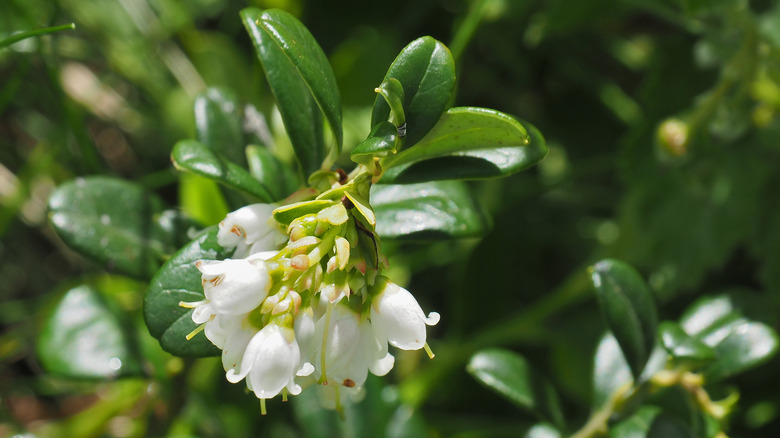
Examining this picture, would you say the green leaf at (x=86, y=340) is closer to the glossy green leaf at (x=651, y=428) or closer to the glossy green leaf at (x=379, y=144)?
the glossy green leaf at (x=379, y=144)

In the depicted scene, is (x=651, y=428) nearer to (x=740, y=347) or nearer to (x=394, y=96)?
(x=740, y=347)

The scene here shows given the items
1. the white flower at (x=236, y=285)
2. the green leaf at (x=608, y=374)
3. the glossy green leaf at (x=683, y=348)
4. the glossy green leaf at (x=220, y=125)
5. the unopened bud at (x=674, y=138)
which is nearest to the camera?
the white flower at (x=236, y=285)

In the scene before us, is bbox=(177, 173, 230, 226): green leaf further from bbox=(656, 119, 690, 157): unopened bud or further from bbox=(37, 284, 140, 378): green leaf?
bbox=(656, 119, 690, 157): unopened bud

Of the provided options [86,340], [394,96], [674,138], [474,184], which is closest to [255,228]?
[394,96]

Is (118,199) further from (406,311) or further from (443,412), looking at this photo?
(443,412)

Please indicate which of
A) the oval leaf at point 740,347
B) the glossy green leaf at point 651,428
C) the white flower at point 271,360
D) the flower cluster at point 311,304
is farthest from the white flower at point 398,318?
the oval leaf at point 740,347
